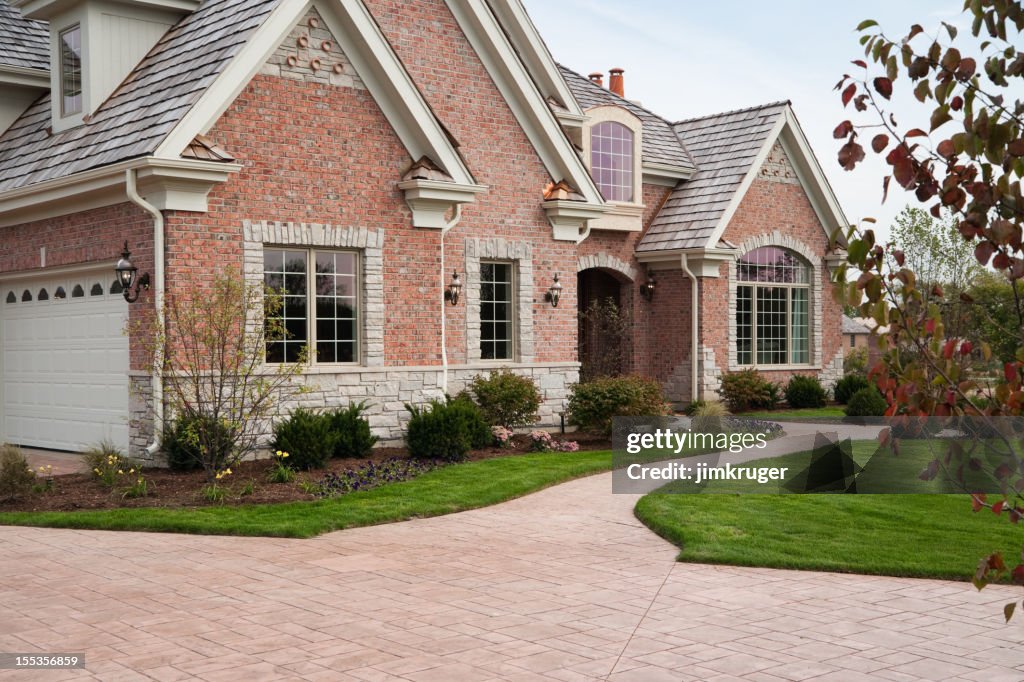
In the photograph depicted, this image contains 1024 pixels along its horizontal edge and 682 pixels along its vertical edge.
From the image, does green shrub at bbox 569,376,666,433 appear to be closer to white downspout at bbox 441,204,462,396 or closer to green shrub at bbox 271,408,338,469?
white downspout at bbox 441,204,462,396

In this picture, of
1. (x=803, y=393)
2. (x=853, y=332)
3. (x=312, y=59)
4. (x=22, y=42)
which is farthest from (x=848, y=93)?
(x=853, y=332)

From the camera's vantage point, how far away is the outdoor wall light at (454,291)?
692 inches

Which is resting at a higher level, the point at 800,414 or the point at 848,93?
the point at 848,93

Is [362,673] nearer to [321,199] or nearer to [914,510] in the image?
[914,510]

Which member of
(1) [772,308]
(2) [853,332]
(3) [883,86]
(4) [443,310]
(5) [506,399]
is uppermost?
(2) [853,332]

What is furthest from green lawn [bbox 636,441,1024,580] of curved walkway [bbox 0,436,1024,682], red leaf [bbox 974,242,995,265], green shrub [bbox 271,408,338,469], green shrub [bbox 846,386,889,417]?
green shrub [bbox 846,386,889,417]

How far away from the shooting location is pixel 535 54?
70.1ft

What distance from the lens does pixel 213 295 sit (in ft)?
47.9

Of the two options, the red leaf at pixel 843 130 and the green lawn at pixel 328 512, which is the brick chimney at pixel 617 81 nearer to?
the green lawn at pixel 328 512

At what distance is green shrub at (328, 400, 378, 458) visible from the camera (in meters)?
15.2

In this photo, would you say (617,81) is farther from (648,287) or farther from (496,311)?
(496,311)

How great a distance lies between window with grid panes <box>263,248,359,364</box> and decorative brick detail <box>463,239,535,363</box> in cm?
220

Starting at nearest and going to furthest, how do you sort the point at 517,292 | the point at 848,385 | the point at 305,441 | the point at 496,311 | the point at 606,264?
the point at 305,441, the point at 496,311, the point at 517,292, the point at 606,264, the point at 848,385

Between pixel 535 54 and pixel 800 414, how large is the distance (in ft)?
29.6
